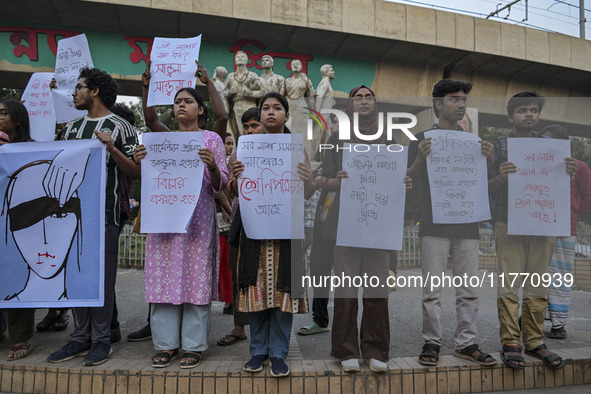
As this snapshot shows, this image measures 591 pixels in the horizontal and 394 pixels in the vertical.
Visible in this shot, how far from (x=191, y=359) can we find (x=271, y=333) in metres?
0.53

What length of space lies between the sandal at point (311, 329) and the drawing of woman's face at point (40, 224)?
1.90m

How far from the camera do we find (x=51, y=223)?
2994 millimetres

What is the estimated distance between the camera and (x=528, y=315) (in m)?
2.98

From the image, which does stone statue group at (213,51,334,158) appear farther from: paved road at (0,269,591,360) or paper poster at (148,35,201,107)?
paper poster at (148,35,201,107)

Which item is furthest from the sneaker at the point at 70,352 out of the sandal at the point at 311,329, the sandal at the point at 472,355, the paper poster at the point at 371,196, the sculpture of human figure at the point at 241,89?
the sculpture of human figure at the point at 241,89

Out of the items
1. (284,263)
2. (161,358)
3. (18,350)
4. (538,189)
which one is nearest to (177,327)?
(161,358)

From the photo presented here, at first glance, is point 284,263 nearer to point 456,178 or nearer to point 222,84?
point 456,178

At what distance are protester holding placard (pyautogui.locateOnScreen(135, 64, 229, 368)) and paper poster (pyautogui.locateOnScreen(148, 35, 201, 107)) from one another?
402mm

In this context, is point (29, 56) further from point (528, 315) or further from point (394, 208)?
point (528, 315)

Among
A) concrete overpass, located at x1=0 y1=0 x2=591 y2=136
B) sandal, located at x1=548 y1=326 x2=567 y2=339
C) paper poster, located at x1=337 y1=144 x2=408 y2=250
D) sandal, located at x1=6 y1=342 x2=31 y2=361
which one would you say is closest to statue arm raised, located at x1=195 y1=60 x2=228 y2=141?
paper poster, located at x1=337 y1=144 x2=408 y2=250

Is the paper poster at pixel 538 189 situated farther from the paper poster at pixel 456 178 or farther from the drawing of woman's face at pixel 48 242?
the drawing of woman's face at pixel 48 242

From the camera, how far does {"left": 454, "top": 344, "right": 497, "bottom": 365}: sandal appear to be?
2729 mm

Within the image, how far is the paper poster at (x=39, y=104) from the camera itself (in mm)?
4668

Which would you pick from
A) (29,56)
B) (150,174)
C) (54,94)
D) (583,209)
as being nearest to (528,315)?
(583,209)
